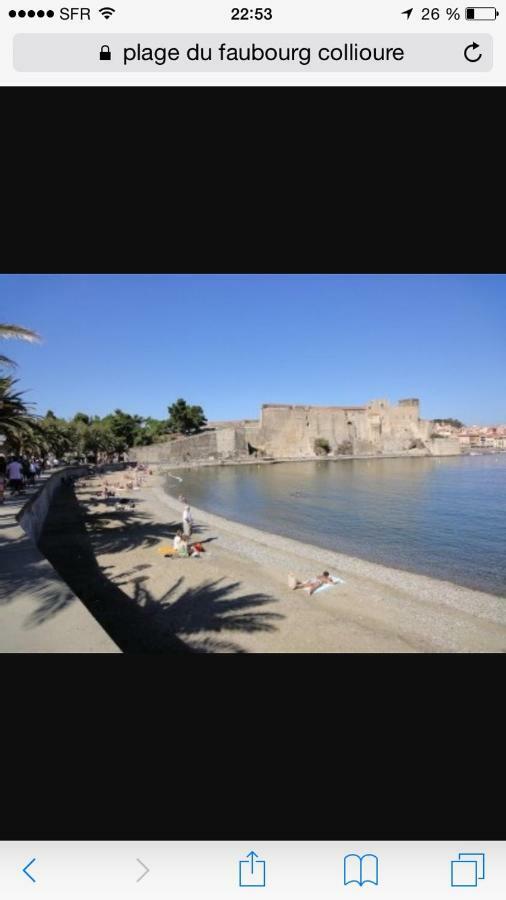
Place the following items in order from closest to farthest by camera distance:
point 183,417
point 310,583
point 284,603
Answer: point 284,603
point 310,583
point 183,417

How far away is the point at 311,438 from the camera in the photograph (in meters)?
66.9

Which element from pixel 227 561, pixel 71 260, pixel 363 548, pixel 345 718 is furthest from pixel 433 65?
pixel 363 548

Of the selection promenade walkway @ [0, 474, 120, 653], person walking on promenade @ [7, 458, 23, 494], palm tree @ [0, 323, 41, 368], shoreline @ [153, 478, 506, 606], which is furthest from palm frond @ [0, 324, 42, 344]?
shoreline @ [153, 478, 506, 606]

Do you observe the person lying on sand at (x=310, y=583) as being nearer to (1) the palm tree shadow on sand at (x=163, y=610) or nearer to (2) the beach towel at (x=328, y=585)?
(2) the beach towel at (x=328, y=585)

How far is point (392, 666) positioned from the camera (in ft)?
5.25

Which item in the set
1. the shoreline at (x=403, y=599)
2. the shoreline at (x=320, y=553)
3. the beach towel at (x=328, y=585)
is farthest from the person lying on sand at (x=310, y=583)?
the shoreline at (x=320, y=553)

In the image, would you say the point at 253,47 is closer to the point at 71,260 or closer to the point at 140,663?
the point at 71,260

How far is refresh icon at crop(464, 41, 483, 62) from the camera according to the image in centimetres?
180

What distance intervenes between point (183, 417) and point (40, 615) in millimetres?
61561

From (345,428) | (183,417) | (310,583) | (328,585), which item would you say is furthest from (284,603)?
(345,428)

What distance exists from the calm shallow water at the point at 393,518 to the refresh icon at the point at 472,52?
929 cm

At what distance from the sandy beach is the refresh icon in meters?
5.56

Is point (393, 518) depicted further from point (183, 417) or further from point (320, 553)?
point (183, 417)
